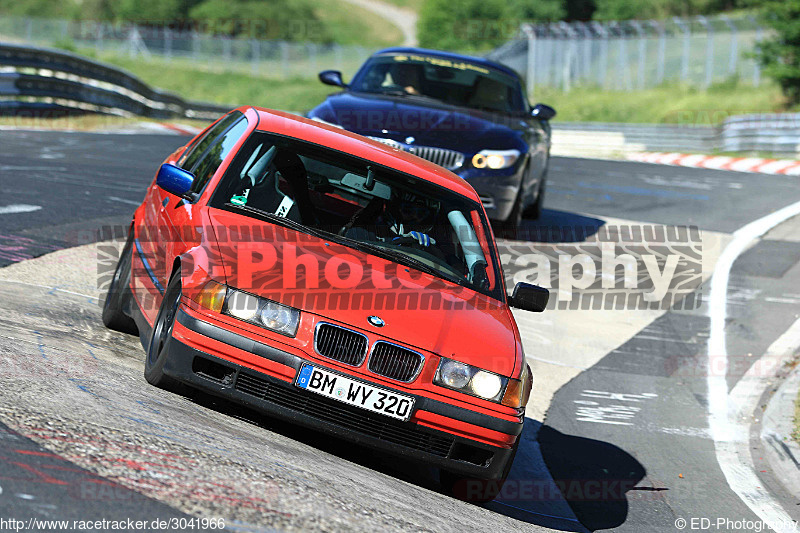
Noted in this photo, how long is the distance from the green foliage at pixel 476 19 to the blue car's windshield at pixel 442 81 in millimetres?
73849

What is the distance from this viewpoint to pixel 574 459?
687 centimetres

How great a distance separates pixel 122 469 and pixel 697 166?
23.1 meters

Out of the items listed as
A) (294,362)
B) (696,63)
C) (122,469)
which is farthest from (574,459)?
(696,63)

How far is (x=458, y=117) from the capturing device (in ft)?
36.7

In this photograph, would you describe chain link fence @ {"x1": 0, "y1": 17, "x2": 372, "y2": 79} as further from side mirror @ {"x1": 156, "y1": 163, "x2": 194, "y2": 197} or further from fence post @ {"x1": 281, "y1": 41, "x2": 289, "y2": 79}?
side mirror @ {"x1": 156, "y1": 163, "x2": 194, "y2": 197}

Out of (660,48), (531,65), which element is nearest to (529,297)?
(660,48)

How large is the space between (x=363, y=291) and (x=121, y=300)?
2074 mm

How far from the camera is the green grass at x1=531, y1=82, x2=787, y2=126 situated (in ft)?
125

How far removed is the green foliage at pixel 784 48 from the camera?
3597cm

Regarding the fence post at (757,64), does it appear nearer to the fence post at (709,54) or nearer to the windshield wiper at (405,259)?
the fence post at (709,54)

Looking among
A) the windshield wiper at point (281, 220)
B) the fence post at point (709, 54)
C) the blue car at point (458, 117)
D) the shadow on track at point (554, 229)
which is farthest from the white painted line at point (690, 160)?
the windshield wiper at point (281, 220)

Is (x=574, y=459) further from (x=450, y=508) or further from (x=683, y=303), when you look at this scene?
(x=683, y=303)

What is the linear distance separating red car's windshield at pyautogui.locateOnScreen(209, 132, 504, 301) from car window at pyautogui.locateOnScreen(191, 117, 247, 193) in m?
0.14

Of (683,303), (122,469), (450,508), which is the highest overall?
(122,469)
